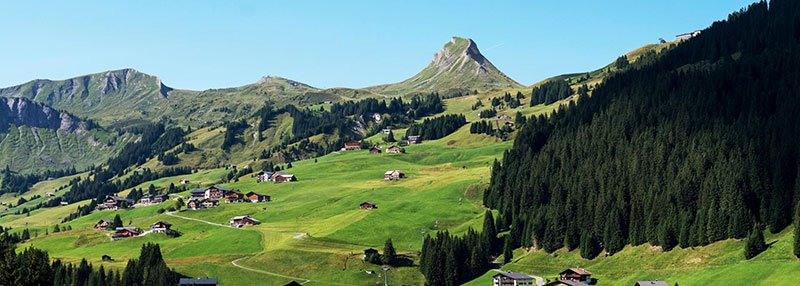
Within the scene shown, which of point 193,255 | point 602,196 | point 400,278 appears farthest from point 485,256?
point 193,255

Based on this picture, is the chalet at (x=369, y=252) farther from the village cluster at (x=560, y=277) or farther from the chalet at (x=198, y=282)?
the chalet at (x=198, y=282)

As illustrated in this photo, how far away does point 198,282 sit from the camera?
6294 inches

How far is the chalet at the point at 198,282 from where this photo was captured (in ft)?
517

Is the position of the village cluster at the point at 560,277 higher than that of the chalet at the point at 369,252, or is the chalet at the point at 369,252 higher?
the chalet at the point at 369,252

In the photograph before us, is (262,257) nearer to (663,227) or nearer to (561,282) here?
(561,282)

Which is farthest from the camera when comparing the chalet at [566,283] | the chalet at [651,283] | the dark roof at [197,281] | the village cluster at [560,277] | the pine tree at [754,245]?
the dark roof at [197,281]

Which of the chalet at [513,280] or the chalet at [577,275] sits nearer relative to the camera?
the chalet at [577,275]

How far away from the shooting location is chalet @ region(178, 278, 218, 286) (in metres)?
158

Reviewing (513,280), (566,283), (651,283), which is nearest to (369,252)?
(513,280)

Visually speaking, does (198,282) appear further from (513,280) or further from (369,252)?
(513,280)

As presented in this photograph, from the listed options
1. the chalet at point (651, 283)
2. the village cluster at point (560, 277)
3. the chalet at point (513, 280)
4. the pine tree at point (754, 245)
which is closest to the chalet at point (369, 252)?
the village cluster at point (560, 277)

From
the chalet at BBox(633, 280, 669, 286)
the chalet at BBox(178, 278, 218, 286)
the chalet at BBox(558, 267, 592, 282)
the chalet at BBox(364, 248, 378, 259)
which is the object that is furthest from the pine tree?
the chalet at BBox(178, 278, 218, 286)

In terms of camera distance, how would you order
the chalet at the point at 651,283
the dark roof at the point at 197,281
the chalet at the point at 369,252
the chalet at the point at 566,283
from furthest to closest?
the chalet at the point at 369,252
the dark roof at the point at 197,281
the chalet at the point at 566,283
the chalet at the point at 651,283

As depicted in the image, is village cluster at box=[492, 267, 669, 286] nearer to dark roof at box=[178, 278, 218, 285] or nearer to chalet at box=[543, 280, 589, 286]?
chalet at box=[543, 280, 589, 286]
